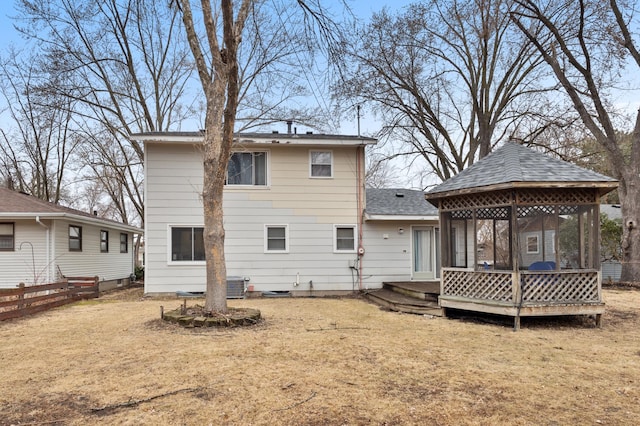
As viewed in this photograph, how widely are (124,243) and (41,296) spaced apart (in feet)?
31.4

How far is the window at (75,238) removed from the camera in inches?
581

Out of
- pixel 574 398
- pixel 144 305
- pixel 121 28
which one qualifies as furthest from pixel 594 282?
pixel 121 28

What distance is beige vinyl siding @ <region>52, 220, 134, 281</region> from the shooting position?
46.0 ft

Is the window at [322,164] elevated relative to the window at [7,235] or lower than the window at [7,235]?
elevated

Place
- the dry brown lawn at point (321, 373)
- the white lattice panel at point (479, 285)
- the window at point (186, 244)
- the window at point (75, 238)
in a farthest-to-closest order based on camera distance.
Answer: the window at point (75, 238) < the window at point (186, 244) < the white lattice panel at point (479, 285) < the dry brown lawn at point (321, 373)

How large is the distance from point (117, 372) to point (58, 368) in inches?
34.4

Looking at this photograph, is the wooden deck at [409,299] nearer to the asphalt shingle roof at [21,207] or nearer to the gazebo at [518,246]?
the gazebo at [518,246]

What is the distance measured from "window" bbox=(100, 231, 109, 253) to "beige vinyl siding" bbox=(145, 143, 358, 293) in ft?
19.5

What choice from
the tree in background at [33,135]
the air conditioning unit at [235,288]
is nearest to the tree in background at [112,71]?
the tree in background at [33,135]

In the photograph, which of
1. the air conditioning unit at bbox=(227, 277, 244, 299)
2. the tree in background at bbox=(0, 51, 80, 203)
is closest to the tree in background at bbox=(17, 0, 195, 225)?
the tree in background at bbox=(0, 51, 80, 203)

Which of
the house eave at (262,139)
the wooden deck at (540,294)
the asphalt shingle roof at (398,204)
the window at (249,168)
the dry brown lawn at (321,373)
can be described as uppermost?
the house eave at (262,139)

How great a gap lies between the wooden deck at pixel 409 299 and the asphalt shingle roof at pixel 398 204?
7.56 ft

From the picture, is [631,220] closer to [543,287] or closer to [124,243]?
[543,287]

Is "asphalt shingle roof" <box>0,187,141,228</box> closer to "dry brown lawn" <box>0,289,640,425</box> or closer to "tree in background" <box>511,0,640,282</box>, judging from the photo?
"dry brown lawn" <box>0,289,640,425</box>
